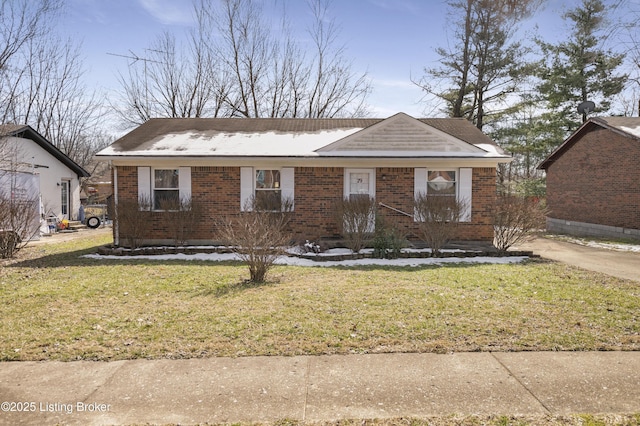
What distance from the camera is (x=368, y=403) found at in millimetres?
3189

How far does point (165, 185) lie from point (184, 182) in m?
0.66

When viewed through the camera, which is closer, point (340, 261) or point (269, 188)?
point (340, 261)

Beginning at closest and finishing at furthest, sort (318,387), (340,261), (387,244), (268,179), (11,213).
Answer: (318,387) < (340,261) < (387,244) < (11,213) < (268,179)

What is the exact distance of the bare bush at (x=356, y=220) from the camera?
35.0ft

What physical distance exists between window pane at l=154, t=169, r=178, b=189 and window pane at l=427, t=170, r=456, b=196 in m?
7.89

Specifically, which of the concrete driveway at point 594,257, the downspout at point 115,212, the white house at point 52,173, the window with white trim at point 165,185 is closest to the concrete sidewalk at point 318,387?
the concrete driveway at point 594,257

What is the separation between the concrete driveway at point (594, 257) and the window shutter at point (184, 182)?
10.2 meters

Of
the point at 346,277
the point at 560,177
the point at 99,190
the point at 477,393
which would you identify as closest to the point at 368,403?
the point at 477,393

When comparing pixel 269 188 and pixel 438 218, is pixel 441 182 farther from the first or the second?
pixel 269 188

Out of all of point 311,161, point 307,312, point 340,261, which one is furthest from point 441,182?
point 307,312

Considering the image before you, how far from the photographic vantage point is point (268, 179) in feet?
41.0

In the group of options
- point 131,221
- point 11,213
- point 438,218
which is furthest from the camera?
point 131,221

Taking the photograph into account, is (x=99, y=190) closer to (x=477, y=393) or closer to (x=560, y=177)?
(x=560, y=177)

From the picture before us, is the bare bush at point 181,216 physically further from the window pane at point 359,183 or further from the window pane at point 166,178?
the window pane at point 359,183
